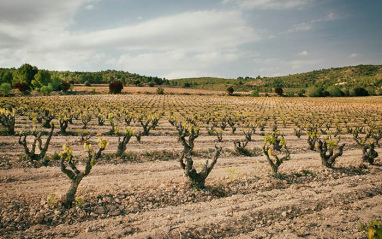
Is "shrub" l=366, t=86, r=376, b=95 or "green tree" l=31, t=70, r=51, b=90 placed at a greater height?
"green tree" l=31, t=70, r=51, b=90

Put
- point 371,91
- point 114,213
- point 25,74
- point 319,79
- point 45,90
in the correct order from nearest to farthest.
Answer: point 114,213
point 45,90
point 25,74
point 371,91
point 319,79

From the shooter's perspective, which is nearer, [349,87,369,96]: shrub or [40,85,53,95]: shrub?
[40,85,53,95]: shrub

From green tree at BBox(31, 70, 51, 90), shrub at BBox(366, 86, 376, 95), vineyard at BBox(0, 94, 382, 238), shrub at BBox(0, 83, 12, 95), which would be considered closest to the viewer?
vineyard at BBox(0, 94, 382, 238)

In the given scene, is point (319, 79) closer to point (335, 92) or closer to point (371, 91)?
point (371, 91)

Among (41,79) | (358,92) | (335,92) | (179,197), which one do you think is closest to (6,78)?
(41,79)

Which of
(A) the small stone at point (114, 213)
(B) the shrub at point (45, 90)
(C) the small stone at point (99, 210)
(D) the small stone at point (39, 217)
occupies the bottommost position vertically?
(A) the small stone at point (114, 213)

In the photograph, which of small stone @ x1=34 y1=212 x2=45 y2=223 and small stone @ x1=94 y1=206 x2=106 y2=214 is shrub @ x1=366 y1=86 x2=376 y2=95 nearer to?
small stone @ x1=94 y1=206 x2=106 y2=214

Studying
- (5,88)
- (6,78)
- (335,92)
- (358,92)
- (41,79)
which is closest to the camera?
(5,88)

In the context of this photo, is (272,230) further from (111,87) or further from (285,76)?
(285,76)

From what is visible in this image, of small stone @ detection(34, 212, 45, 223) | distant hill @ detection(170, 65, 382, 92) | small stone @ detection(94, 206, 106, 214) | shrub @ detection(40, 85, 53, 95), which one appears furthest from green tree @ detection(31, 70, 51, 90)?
small stone @ detection(94, 206, 106, 214)

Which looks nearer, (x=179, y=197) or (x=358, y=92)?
(x=179, y=197)

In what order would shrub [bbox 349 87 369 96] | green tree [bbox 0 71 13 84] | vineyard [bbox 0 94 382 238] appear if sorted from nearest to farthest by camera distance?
1. vineyard [bbox 0 94 382 238]
2. shrub [bbox 349 87 369 96]
3. green tree [bbox 0 71 13 84]

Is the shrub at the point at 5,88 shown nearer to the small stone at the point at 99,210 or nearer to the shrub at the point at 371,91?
the small stone at the point at 99,210

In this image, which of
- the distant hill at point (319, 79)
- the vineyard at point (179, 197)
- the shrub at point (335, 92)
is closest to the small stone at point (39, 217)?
the vineyard at point (179, 197)
